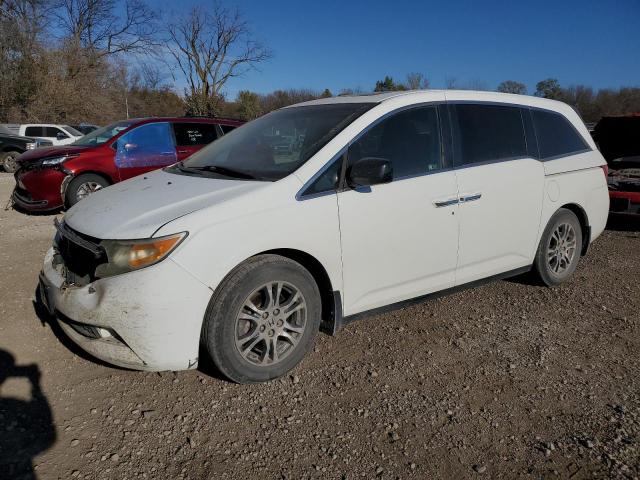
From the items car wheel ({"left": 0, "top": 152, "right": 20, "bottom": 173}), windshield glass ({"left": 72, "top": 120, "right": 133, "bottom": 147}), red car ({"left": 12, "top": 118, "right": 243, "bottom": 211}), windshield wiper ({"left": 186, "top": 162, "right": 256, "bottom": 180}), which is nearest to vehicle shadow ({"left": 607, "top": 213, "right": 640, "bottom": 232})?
windshield wiper ({"left": 186, "top": 162, "right": 256, "bottom": 180})

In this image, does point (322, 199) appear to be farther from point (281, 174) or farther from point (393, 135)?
point (393, 135)

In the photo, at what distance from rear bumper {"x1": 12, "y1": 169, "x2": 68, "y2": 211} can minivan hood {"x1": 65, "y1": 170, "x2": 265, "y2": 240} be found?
14.1 feet

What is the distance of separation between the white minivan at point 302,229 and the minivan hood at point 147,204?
2cm

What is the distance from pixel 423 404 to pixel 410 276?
917mm

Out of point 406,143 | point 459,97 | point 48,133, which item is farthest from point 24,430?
point 48,133

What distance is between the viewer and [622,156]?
754cm

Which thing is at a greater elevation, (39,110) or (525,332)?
(39,110)

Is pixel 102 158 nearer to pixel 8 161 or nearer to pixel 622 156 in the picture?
pixel 622 156

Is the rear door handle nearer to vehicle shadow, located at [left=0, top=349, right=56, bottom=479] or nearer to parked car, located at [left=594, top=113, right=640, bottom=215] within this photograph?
vehicle shadow, located at [left=0, top=349, right=56, bottom=479]

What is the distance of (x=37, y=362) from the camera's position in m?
3.16

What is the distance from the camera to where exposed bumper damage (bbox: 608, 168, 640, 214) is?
644 cm

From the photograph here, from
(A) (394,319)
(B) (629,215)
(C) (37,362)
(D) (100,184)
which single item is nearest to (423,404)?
(A) (394,319)

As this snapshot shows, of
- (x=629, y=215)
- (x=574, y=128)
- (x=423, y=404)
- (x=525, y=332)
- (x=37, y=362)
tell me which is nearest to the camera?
(x=423, y=404)

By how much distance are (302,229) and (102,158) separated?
5732mm
